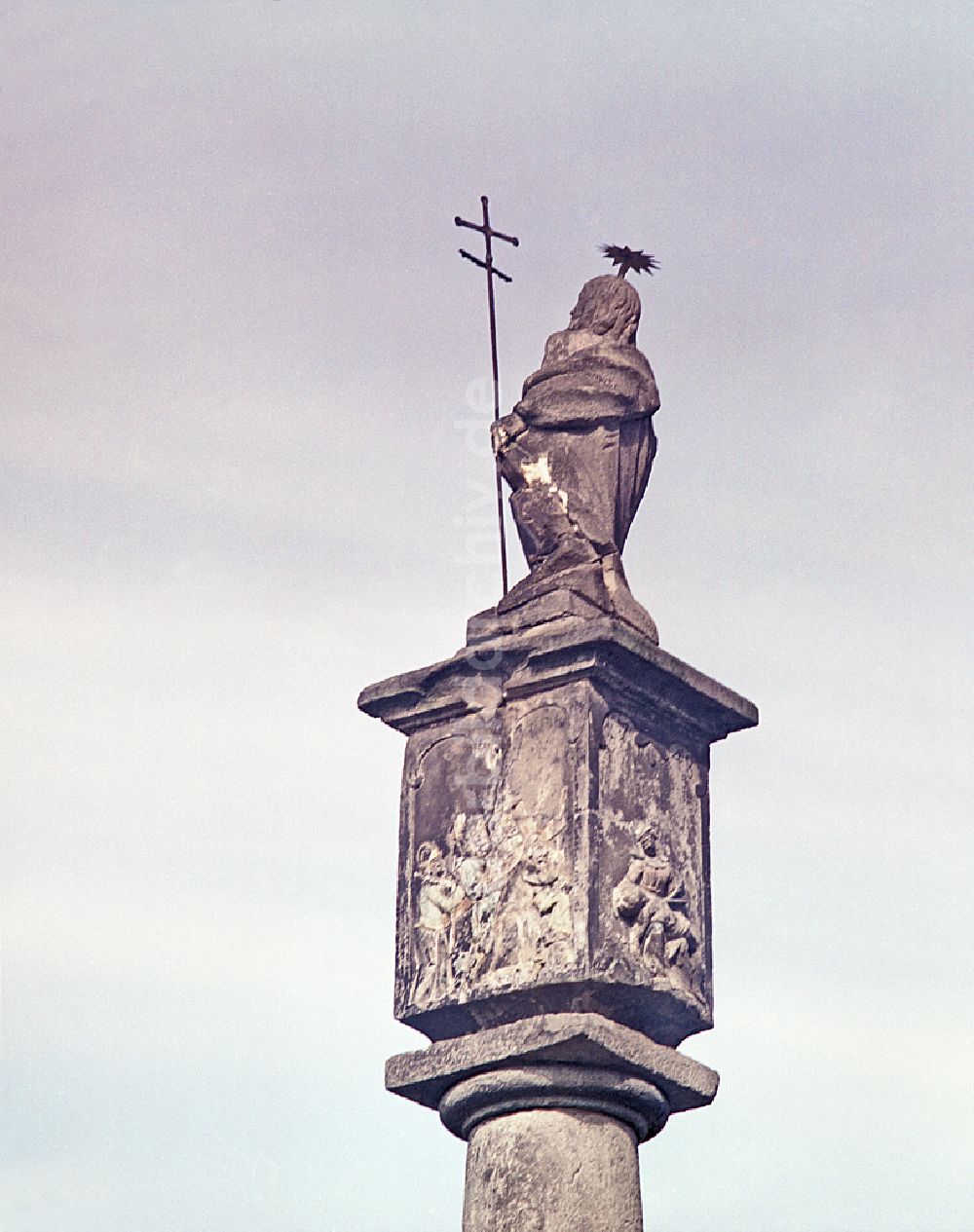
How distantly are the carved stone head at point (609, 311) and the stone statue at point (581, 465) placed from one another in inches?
2.5

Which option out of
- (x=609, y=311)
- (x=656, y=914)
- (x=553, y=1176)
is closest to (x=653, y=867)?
(x=656, y=914)

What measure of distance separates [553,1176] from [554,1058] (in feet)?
1.52

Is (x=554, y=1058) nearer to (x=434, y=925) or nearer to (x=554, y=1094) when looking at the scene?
(x=554, y=1094)

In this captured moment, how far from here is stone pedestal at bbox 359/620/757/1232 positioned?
33.5 ft

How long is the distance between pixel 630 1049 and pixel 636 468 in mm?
2798

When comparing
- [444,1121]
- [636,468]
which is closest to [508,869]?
[444,1121]

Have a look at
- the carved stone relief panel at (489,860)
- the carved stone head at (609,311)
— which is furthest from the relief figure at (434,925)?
the carved stone head at (609,311)

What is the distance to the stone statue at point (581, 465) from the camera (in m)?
11.4

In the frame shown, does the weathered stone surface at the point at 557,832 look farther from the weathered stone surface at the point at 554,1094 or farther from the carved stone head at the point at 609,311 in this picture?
the carved stone head at the point at 609,311

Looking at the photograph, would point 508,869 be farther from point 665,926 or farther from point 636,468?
point 636,468

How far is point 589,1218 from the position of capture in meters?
9.97

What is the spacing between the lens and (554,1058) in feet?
33.5

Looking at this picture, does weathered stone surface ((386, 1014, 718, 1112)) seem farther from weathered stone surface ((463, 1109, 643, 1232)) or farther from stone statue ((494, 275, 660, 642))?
stone statue ((494, 275, 660, 642))

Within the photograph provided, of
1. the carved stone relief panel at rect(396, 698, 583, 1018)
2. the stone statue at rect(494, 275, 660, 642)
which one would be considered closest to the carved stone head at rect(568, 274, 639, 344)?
the stone statue at rect(494, 275, 660, 642)
